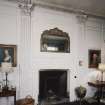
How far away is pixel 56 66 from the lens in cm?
611

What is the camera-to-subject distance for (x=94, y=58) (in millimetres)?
7051

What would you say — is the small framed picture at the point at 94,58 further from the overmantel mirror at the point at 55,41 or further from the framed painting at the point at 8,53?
the framed painting at the point at 8,53

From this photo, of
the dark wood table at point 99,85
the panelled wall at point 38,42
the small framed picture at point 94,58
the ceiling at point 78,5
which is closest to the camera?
the panelled wall at point 38,42

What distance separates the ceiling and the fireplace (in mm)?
2244

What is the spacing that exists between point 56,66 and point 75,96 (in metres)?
1.39

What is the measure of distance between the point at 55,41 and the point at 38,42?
69 cm

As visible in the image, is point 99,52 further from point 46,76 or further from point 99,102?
point 46,76

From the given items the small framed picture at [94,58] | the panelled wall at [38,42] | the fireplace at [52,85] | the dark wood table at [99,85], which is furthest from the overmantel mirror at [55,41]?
the dark wood table at [99,85]

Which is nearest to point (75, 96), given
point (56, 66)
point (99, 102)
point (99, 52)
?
point (99, 102)

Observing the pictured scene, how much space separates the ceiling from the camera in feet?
18.5

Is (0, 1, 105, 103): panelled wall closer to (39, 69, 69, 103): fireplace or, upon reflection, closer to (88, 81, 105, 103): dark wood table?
(39, 69, 69, 103): fireplace

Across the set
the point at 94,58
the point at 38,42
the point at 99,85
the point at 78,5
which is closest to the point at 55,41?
the point at 38,42

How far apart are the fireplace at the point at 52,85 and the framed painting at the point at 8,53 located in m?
1.09

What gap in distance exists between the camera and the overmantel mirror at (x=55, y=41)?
588 centimetres
